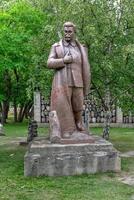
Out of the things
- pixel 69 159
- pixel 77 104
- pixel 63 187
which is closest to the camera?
pixel 63 187

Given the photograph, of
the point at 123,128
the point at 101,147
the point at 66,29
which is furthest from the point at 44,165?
the point at 123,128

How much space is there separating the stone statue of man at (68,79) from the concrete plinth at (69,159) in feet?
1.93

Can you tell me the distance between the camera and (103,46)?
42.2 ft

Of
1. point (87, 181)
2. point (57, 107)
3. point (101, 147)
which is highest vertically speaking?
point (57, 107)

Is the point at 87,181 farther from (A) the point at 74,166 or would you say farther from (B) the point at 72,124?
(B) the point at 72,124

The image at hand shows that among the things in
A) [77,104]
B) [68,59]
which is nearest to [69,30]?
[68,59]

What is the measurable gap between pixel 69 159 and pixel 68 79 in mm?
1795

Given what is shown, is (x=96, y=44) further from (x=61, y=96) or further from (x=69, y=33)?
(x=61, y=96)

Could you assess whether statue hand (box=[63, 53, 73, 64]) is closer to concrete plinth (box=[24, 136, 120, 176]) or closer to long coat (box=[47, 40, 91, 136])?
long coat (box=[47, 40, 91, 136])

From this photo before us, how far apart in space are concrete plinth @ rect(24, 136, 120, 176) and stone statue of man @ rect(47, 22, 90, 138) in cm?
59

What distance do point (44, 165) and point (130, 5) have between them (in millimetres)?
5911

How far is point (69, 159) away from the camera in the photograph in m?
9.11

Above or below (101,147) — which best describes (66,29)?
above

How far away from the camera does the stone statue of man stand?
978cm
